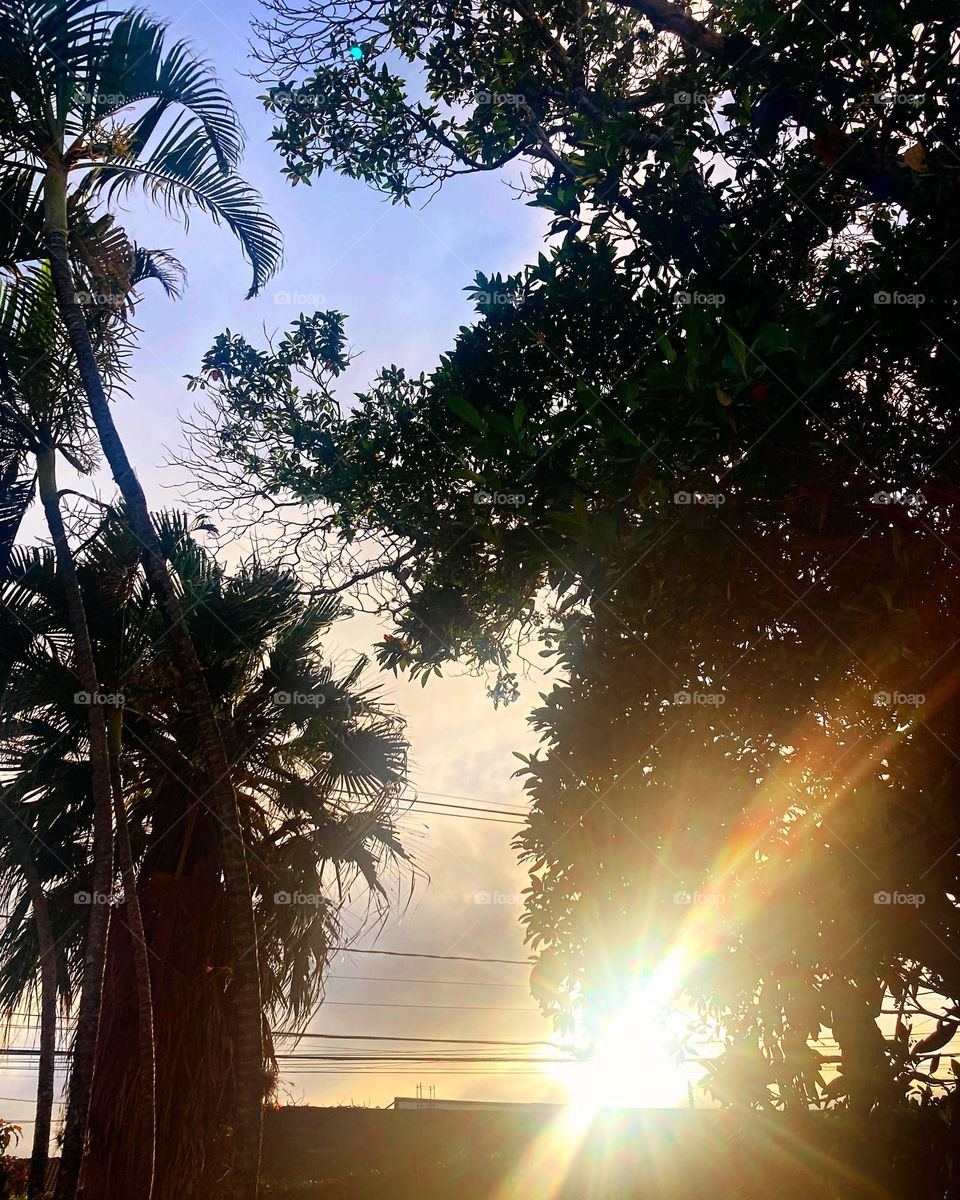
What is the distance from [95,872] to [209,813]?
5.37 ft

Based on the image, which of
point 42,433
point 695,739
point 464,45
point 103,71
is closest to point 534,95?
point 464,45

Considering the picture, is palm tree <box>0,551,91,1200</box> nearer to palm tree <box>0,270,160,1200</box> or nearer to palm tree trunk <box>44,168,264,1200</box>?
palm tree <box>0,270,160,1200</box>

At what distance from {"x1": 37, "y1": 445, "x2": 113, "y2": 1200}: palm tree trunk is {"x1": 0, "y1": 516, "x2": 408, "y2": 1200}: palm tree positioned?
1.37 ft

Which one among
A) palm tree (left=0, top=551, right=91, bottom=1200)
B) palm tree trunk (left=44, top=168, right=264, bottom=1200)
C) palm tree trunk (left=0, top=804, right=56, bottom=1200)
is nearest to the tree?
palm tree trunk (left=44, top=168, right=264, bottom=1200)

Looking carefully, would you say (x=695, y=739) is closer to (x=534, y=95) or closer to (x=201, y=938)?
(x=534, y=95)

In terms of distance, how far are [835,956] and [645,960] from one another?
1.02 meters

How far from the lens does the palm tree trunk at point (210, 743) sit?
6547 millimetres

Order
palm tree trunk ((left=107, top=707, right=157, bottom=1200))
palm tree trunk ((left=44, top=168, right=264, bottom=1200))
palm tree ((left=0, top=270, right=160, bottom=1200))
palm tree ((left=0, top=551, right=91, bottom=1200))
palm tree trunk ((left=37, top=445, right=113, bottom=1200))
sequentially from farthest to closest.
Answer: palm tree ((left=0, top=551, right=91, bottom=1200)) → palm tree ((left=0, top=270, right=160, bottom=1200)) → palm tree trunk ((left=107, top=707, right=157, bottom=1200)) → palm tree trunk ((left=37, top=445, right=113, bottom=1200)) → palm tree trunk ((left=44, top=168, right=264, bottom=1200))

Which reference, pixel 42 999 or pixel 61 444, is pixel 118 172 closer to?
pixel 61 444

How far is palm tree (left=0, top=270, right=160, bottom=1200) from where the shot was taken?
8391 millimetres

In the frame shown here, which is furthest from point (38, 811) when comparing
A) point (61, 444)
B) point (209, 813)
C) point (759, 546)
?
point (759, 546)

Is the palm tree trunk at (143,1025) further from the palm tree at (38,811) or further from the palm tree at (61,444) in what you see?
the palm tree at (38,811)

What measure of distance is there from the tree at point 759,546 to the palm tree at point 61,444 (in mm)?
4735

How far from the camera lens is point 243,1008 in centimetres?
692
